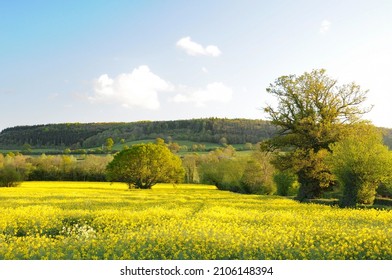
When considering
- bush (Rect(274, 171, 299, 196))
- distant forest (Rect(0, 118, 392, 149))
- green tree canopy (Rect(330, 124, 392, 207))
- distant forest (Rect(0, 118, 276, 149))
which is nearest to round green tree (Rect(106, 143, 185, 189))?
bush (Rect(274, 171, 299, 196))

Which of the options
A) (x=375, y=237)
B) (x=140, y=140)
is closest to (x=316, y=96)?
(x=375, y=237)

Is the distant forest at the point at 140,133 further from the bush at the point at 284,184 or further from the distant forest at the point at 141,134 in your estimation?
the bush at the point at 284,184

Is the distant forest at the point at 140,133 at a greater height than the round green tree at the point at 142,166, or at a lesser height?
greater

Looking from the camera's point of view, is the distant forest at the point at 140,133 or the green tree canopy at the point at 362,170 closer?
the green tree canopy at the point at 362,170

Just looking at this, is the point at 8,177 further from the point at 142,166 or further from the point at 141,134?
the point at 141,134

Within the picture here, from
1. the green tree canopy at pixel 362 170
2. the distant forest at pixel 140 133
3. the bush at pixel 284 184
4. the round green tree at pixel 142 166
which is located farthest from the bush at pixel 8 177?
the distant forest at pixel 140 133

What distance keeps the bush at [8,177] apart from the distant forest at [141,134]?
106 m

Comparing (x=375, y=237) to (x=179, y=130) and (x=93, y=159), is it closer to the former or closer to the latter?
(x=93, y=159)

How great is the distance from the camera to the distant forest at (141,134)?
175 m

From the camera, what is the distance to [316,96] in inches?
1570

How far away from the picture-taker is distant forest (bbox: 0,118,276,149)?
576ft

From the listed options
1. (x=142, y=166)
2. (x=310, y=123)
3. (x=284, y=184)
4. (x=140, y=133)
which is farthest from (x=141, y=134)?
(x=310, y=123)

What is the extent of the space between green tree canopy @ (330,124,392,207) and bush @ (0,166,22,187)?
Result: 195 ft

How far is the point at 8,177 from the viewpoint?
7244cm
